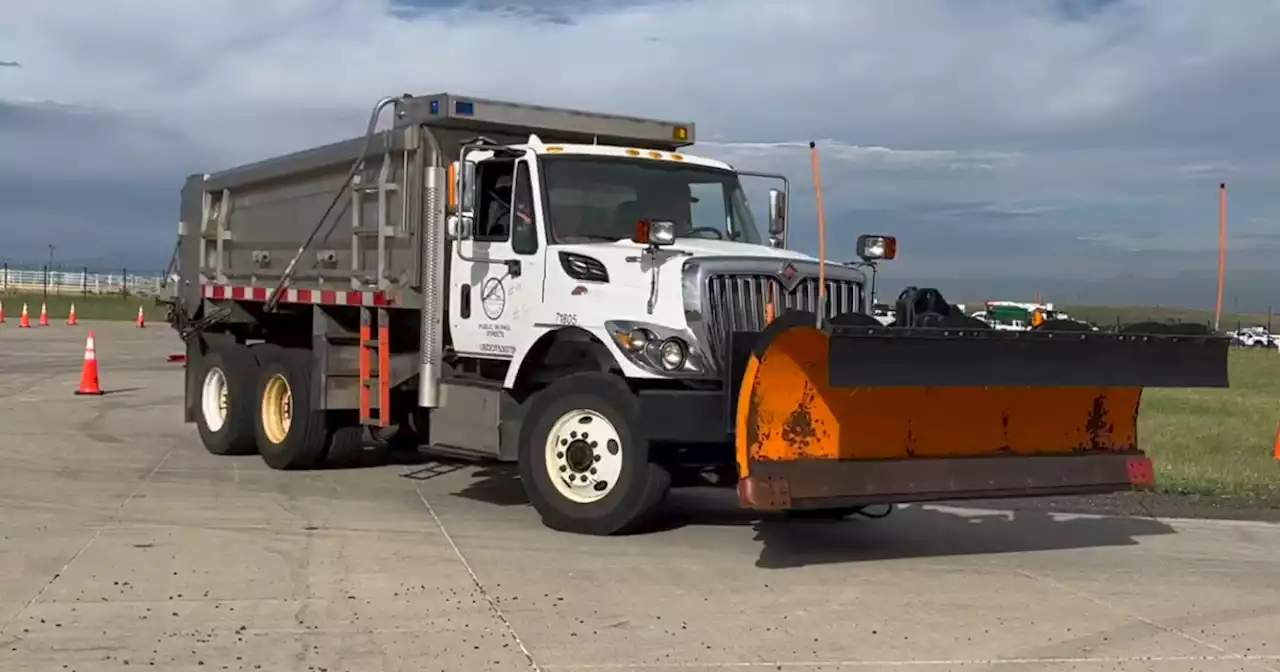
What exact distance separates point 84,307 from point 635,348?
5370 cm

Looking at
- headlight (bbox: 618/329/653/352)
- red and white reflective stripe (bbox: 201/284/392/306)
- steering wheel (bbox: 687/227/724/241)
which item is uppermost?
steering wheel (bbox: 687/227/724/241)

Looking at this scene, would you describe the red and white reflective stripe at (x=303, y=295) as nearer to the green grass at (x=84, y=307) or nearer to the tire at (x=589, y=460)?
the tire at (x=589, y=460)

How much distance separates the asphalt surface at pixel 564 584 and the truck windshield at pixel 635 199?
2.15 m

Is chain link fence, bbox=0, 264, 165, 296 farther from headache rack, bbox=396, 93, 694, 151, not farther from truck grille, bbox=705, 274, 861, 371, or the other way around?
truck grille, bbox=705, 274, 861, 371

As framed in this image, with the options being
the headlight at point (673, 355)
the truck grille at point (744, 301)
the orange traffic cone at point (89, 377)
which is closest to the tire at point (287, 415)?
the headlight at point (673, 355)

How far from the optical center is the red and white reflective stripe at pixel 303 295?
1116 centimetres

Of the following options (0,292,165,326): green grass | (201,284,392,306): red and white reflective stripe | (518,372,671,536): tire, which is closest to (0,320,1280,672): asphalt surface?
(518,372,671,536): tire

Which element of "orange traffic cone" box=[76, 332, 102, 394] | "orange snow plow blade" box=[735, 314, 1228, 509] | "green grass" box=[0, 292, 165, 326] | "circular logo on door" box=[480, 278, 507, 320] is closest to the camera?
"orange snow plow blade" box=[735, 314, 1228, 509]

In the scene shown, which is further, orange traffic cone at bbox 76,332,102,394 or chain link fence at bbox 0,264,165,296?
chain link fence at bbox 0,264,165,296

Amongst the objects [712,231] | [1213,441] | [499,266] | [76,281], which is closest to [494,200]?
[499,266]

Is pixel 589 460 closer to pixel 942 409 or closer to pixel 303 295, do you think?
pixel 942 409

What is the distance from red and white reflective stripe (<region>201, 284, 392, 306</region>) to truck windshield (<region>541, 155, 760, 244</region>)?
191 cm

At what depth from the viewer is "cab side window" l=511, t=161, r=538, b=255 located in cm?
980

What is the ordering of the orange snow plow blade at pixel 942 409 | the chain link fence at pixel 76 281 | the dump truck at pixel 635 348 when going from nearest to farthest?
the orange snow plow blade at pixel 942 409 → the dump truck at pixel 635 348 → the chain link fence at pixel 76 281
